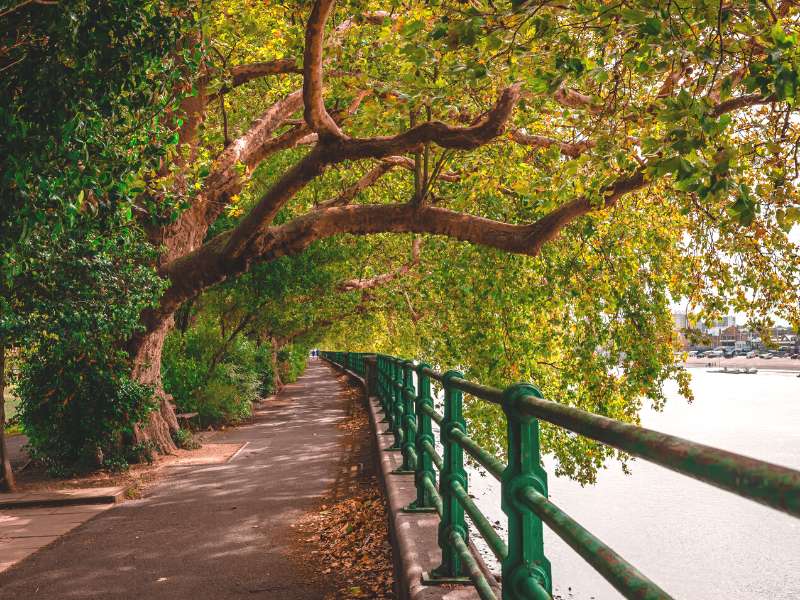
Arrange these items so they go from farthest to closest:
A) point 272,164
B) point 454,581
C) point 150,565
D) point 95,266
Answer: point 272,164
point 95,266
point 150,565
point 454,581

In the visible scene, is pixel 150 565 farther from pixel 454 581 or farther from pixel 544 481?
pixel 544 481

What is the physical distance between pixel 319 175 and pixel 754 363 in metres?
142

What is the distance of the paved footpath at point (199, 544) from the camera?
5.71m

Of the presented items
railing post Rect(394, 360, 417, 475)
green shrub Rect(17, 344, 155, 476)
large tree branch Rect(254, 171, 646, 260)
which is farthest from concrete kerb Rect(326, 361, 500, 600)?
green shrub Rect(17, 344, 155, 476)

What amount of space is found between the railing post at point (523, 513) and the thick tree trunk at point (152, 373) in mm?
10029

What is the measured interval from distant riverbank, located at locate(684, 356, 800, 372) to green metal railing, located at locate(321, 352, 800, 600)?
128 m

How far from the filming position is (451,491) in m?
4.01

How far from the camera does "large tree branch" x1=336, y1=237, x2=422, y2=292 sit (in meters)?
22.0

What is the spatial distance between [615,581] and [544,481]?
900mm

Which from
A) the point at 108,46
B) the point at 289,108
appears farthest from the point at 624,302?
the point at 108,46

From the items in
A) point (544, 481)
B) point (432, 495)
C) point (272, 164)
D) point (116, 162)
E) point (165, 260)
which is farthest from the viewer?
point (272, 164)

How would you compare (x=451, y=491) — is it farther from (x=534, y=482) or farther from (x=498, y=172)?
(x=498, y=172)

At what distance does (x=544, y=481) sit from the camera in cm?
242

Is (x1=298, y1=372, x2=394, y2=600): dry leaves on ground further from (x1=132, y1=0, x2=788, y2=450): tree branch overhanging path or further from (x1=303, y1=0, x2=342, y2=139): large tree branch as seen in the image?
(x1=303, y1=0, x2=342, y2=139): large tree branch
